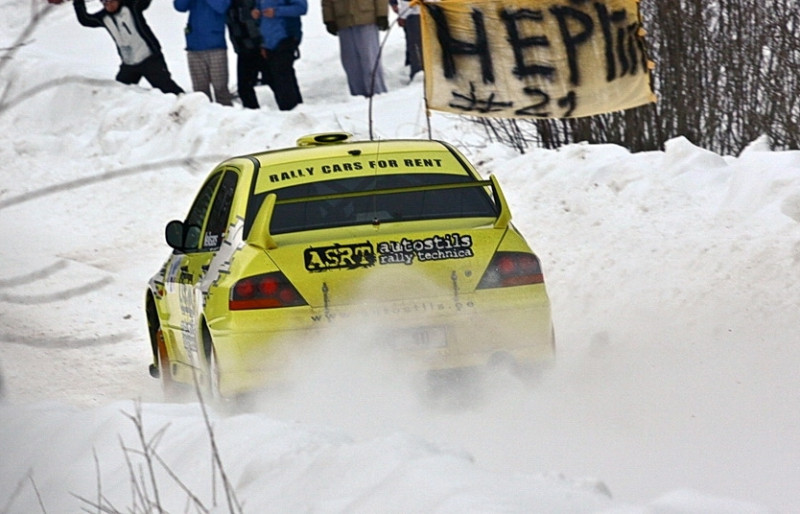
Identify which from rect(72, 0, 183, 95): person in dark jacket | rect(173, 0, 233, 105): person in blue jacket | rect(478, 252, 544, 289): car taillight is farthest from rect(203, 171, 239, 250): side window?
rect(72, 0, 183, 95): person in dark jacket

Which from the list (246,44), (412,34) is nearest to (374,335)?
(246,44)

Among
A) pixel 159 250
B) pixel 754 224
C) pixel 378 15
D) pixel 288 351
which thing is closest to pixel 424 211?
pixel 288 351

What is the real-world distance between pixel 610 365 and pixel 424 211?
1.86m

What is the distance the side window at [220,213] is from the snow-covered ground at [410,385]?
211mm

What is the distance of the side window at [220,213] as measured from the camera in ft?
28.4

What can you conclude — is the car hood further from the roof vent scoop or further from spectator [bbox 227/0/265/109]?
spectator [bbox 227/0/265/109]

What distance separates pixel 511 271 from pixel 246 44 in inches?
521

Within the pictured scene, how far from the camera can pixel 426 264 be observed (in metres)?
7.66

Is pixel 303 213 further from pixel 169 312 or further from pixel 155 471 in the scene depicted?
pixel 155 471

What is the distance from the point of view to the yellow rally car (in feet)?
24.9

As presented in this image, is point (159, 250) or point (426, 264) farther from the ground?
point (426, 264)

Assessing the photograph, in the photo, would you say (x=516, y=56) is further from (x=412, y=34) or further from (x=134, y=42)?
(x=412, y=34)

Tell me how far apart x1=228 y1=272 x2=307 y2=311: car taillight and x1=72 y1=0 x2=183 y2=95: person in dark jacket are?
12831mm

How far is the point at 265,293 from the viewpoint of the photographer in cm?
762
